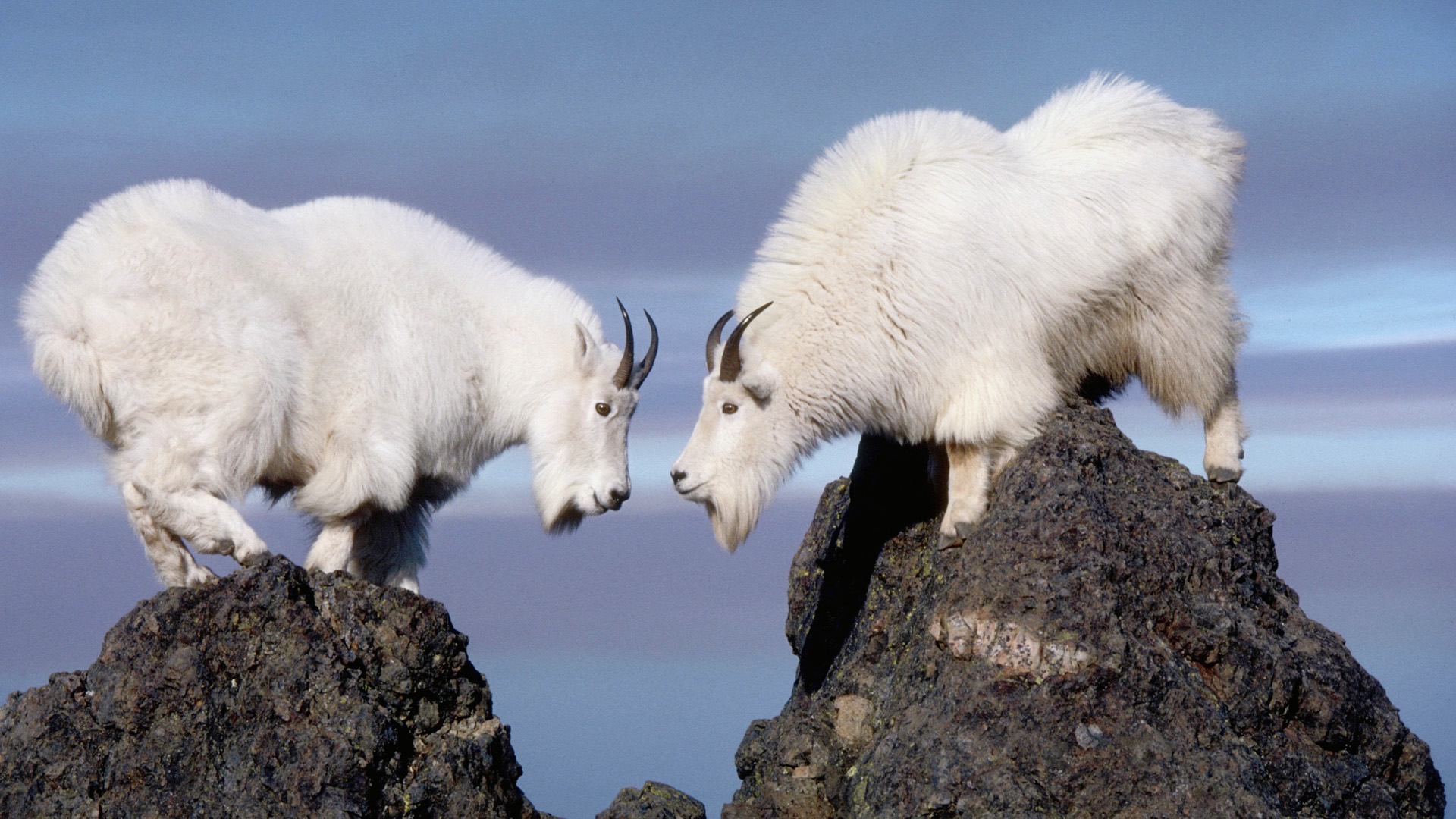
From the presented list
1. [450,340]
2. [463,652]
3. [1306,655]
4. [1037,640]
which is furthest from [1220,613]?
[450,340]

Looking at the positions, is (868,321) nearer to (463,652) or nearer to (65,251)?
(463,652)

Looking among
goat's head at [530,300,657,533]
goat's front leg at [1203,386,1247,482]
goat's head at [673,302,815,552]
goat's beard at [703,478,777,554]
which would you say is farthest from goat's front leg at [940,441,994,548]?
goat's head at [530,300,657,533]

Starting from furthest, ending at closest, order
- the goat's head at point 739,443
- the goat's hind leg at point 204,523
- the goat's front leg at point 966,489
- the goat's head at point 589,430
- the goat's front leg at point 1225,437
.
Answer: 1. the goat's head at point 589,430
2. the goat's front leg at point 1225,437
3. the goat's head at point 739,443
4. the goat's front leg at point 966,489
5. the goat's hind leg at point 204,523

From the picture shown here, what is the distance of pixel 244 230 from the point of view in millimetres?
8992

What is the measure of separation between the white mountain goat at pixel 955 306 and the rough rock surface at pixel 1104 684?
430 mm

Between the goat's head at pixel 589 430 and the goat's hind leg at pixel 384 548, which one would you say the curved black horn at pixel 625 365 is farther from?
the goat's hind leg at pixel 384 548

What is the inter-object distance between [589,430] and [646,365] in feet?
2.06

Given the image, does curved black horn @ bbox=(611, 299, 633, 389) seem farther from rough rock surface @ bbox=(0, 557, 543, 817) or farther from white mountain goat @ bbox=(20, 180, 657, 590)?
rough rock surface @ bbox=(0, 557, 543, 817)

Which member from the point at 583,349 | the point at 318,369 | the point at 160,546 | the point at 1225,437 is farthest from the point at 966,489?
the point at 160,546

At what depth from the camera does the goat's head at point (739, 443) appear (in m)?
8.30

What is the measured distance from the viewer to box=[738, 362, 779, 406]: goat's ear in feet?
26.9

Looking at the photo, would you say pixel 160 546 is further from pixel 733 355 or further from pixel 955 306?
pixel 955 306

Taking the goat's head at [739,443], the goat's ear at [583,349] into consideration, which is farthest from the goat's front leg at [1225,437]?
the goat's ear at [583,349]

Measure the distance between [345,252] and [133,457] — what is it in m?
2.01
